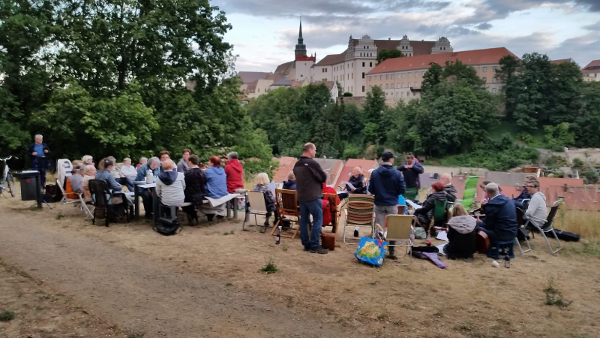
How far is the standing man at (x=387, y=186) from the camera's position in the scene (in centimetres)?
734

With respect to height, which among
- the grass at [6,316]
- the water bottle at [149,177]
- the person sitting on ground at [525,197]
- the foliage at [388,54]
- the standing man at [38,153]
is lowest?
the grass at [6,316]

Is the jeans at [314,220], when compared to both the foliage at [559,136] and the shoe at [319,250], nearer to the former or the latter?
the shoe at [319,250]

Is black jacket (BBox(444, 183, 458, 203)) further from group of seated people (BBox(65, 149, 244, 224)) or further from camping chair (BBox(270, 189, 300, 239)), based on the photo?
group of seated people (BBox(65, 149, 244, 224))

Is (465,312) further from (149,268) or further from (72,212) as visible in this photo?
(72,212)

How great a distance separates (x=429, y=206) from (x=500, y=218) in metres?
1.51

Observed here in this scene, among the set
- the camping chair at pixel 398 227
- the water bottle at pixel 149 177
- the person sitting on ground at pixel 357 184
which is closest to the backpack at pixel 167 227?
the water bottle at pixel 149 177

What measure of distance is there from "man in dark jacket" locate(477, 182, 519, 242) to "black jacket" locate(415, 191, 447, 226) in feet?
3.90

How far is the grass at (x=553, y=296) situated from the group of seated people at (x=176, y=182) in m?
5.64

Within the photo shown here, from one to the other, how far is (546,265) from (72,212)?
8.93m

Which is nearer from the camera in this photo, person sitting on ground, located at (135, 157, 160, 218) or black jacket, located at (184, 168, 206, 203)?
black jacket, located at (184, 168, 206, 203)

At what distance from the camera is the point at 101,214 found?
853 centimetres

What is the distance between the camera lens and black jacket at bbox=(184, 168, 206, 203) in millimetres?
8414

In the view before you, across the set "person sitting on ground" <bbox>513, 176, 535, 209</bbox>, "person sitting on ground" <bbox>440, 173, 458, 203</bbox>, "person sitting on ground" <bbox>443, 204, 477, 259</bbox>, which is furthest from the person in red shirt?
"person sitting on ground" <bbox>513, 176, 535, 209</bbox>

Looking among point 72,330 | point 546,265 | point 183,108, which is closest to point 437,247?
point 546,265
